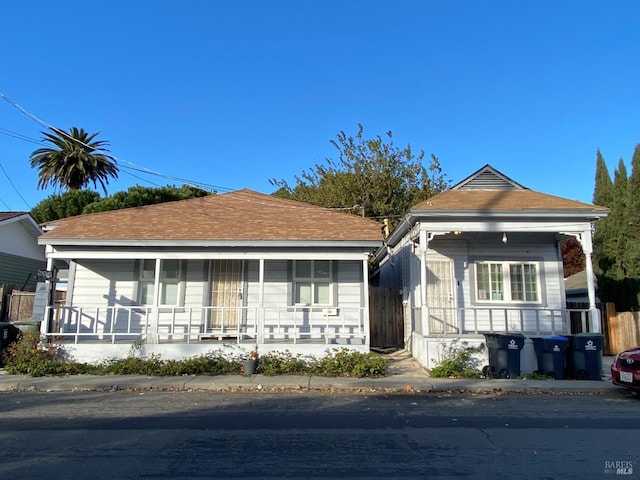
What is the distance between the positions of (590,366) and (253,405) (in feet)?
26.5

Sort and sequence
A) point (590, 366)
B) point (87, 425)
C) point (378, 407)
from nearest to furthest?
point (87, 425) → point (378, 407) → point (590, 366)

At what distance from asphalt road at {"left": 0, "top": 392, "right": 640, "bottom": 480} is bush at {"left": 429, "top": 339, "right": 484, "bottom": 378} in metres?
2.00

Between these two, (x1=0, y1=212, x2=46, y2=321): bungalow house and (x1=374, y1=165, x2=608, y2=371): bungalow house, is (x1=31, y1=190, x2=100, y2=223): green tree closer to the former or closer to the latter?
(x1=0, y1=212, x2=46, y2=321): bungalow house

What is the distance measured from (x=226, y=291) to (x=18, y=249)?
39.0 feet

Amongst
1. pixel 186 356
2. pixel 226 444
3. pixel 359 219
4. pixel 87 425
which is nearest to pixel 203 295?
pixel 186 356

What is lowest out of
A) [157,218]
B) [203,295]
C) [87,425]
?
[87,425]

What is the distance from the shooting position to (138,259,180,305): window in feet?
43.9

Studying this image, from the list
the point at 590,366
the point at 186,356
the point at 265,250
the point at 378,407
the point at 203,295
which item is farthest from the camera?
the point at 203,295

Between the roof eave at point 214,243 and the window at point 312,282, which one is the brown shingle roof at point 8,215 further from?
the window at point 312,282

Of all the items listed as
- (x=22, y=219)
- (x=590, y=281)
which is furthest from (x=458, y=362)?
(x=22, y=219)

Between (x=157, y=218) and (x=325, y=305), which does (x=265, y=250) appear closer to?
(x=325, y=305)

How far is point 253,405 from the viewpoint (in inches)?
311

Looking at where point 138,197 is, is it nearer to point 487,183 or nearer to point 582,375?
point 487,183

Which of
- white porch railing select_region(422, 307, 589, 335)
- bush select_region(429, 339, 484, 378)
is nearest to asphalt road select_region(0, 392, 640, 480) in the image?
bush select_region(429, 339, 484, 378)
